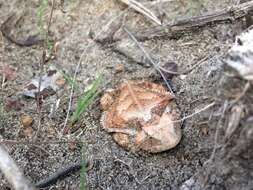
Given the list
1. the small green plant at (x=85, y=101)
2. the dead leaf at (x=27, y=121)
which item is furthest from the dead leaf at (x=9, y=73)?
the small green plant at (x=85, y=101)

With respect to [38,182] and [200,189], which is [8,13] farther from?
[200,189]

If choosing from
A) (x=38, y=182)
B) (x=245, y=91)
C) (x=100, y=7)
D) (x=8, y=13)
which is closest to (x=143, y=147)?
(x=38, y=182)

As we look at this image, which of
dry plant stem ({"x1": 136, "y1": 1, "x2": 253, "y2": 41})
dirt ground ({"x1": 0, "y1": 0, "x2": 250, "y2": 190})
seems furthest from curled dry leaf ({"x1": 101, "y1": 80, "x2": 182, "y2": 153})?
dry plant stem ({"x1": 136, "y1": 1, "x2": 253, "y2": 41})

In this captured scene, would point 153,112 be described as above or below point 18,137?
above

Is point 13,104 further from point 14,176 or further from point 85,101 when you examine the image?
point 14,176

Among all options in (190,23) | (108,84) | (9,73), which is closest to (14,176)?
(108,84)

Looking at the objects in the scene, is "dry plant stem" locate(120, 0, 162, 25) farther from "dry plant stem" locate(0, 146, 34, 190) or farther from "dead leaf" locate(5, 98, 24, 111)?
"dry plant stem" locate(0, 146, 34, 190)
